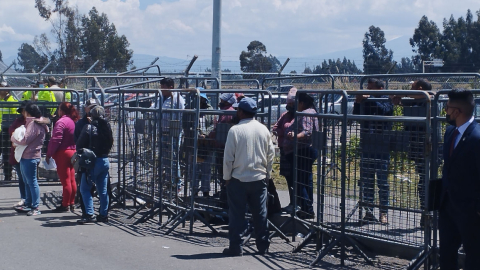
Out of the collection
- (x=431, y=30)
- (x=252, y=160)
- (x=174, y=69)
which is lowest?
(x=252, y=160)

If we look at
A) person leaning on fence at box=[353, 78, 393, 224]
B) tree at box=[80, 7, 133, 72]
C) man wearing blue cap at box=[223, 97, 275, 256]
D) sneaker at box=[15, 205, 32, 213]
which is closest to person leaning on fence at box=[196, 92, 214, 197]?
man wearing blue cap at box=[223, 97, 275, 256]

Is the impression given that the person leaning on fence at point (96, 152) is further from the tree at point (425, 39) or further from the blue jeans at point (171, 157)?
the tree at point (425, 39)

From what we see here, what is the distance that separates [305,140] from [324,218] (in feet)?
3.37

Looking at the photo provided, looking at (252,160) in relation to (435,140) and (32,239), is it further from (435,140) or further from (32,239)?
(32,239)

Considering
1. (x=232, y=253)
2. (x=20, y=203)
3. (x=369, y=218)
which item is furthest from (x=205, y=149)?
(x=20, y=203)

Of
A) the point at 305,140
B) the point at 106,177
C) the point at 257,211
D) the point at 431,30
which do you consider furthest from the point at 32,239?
the point at 431,30

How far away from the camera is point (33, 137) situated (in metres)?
9.73

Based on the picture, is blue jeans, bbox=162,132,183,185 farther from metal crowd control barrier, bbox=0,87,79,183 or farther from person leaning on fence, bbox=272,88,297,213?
metal crowd control barrier, bbox=0,87,79,183

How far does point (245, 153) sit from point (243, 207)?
26.8 inches

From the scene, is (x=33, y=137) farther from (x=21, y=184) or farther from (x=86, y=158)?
(x=86, y=158)

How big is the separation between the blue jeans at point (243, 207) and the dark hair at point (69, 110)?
3.92 metres

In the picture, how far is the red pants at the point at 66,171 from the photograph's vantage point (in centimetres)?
990

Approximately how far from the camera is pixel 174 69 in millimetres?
17906

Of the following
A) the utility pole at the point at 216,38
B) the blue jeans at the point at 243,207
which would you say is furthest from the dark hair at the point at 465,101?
the utility pole at the point at 216,38
